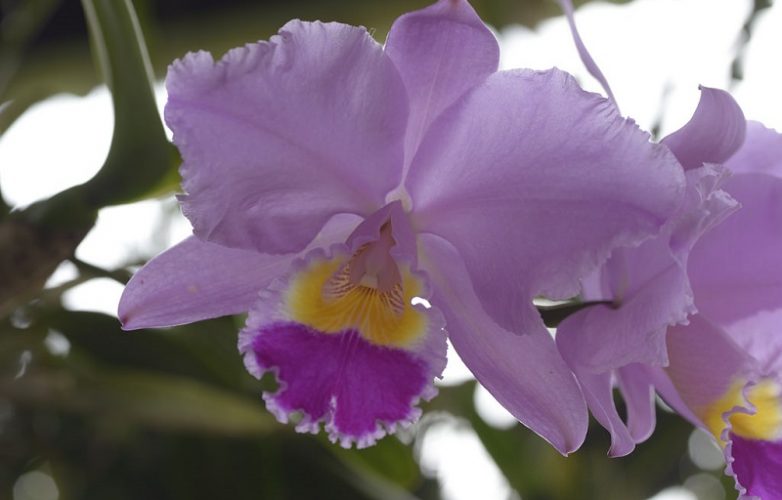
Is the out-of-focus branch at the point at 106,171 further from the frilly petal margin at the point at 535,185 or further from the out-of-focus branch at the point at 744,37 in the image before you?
the out-of-focus branch at the point at 744,37

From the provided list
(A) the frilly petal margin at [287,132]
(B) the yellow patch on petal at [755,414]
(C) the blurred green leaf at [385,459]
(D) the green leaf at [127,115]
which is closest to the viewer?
(A) the frilly petal margin at [287,132]

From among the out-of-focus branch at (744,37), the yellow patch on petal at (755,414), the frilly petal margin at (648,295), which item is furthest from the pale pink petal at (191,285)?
the out-of-focus branch at (744,37)

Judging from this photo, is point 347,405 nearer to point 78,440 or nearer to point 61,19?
point 78,440

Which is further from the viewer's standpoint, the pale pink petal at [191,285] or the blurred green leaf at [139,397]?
the blurred green leaf at [139,397]

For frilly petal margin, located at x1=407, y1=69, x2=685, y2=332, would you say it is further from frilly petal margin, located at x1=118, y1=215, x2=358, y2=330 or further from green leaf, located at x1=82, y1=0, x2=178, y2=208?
green leaf, located at x1=82, y1=0, x2=178, y2=208

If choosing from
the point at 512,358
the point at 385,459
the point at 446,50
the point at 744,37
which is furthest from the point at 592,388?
the point at 744,37

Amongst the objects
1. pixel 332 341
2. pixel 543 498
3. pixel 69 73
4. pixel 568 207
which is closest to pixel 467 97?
pixel 568 207

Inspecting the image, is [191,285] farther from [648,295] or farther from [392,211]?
[648,295]
